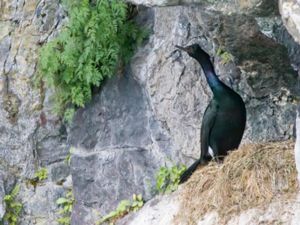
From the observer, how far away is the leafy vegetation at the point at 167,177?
6543 millimetres

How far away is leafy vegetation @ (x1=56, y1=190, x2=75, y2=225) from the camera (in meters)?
7.30

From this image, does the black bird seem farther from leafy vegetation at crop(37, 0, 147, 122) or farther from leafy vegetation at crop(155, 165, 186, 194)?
leafy vegetation at crop(37, 0, 147, 122)

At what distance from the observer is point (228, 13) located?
5.20 meters

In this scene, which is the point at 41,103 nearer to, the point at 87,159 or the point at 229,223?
the point at 87,159

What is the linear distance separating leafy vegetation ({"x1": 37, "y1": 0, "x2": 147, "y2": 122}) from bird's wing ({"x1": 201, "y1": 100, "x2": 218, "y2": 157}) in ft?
2.97

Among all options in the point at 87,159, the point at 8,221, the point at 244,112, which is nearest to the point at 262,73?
the point at 244,112

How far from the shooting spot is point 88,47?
6.66 meters

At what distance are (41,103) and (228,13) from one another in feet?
8.49

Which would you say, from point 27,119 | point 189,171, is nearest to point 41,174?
point 27,119

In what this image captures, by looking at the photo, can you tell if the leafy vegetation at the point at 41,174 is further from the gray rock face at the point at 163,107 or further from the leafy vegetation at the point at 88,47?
the leafy vegetation at the point at 88,47

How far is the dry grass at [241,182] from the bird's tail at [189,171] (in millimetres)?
218

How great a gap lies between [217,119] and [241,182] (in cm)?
62

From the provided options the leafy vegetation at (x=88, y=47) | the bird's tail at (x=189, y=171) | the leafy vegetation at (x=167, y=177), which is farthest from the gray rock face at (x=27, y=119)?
the bird's tail at (x=189, y=171)

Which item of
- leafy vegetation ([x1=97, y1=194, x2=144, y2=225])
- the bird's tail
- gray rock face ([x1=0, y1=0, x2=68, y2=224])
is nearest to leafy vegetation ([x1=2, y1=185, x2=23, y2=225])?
gray rock face ([x1=0, y1=0, x2=68, y2=224])
